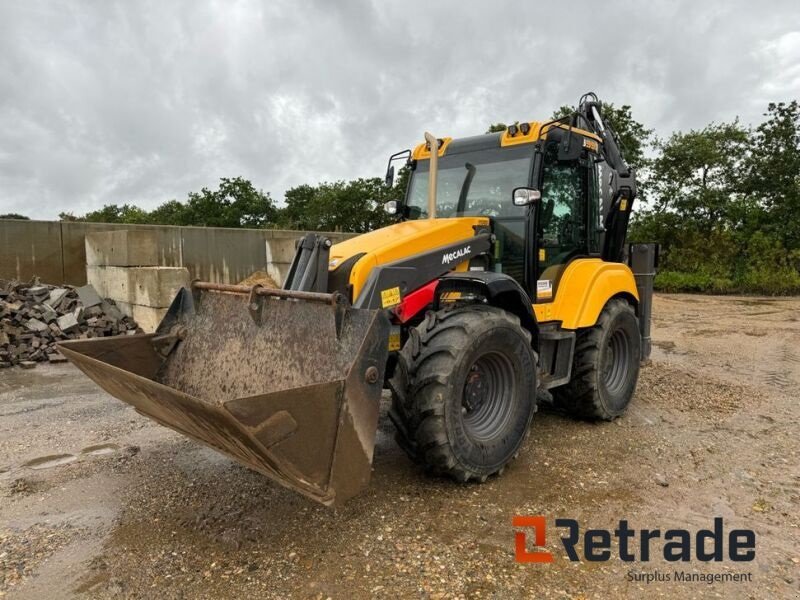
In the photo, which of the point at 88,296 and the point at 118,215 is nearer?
the point at 88,296

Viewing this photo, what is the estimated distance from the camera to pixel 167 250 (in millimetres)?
10875

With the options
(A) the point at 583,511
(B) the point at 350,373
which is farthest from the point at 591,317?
(B) the point at 350,373

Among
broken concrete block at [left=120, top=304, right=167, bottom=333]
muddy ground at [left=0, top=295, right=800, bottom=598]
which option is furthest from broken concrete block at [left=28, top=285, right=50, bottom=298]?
muddy ground at [left=0, top=295, right=800, bottom=598]

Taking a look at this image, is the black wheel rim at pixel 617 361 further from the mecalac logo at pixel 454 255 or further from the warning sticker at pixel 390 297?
the warning sticker at pixel 390 297

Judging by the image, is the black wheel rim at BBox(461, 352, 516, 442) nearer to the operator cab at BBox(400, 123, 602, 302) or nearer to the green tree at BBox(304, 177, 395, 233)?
the operator cab at BBox(400, 123, 602, 302)

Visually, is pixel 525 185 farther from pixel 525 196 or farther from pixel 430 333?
pixel 430 333

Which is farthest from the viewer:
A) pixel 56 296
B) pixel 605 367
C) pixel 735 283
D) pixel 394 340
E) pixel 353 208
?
pixel 353 208

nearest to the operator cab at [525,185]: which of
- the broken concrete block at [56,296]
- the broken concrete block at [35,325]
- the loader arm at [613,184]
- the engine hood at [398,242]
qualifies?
the engine hood at [398,242]

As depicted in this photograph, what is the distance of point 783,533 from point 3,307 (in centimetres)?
940

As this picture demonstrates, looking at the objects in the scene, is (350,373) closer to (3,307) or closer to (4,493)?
(4,493)

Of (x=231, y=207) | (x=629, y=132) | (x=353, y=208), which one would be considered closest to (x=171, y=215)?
(x=231, y=207)

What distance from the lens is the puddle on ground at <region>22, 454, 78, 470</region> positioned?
4.15 metres

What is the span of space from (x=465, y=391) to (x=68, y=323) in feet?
23.7

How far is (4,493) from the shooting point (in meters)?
3.65
